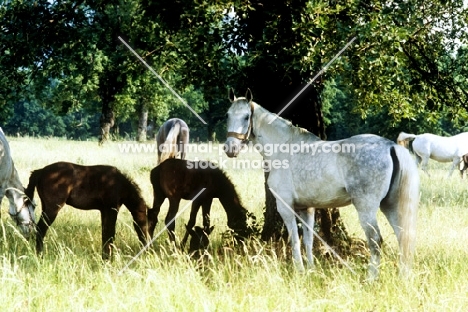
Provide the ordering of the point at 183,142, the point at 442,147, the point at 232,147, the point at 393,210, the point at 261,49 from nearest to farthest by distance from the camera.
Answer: the point at 393,210, the point at 232,147, the point at 261,49, the point at 183,142, the point at 442,147

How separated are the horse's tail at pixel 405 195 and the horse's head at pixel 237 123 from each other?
77.9 inches

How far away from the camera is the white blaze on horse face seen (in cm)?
653

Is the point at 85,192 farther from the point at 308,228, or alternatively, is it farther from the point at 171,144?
the point at 171,144

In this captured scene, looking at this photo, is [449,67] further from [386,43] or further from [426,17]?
[386,43]

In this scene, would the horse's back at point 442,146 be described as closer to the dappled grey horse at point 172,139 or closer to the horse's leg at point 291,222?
the dappled grey horse at point 172,139

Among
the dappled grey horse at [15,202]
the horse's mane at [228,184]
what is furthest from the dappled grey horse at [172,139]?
the horse's mane at [228,184]

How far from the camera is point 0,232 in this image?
Result: 8.71m

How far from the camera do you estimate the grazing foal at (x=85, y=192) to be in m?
7.11

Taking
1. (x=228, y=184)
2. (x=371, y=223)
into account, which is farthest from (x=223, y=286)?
(x=228, y=184)

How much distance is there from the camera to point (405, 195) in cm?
588

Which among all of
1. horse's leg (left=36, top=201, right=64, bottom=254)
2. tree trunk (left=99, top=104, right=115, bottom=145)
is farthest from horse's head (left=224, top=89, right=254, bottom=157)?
tree trunk (left=99, top=104, right=115, bottom=145)

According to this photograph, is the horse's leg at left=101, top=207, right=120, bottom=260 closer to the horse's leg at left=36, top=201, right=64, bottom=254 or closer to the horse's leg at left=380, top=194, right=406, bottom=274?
the horse's leg at left=36, top=201, right=64, bottom=254

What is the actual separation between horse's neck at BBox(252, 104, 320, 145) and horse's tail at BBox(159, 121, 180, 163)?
29.2 ft

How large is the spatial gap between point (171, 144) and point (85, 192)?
8483mm
